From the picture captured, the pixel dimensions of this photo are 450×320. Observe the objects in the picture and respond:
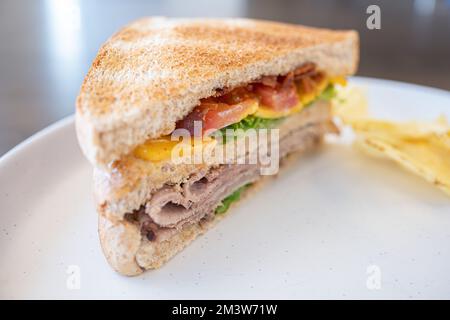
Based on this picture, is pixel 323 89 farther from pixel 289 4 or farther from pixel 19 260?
pixel 289 4

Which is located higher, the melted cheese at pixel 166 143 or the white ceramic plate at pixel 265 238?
the melted cheese at pixel 166 143

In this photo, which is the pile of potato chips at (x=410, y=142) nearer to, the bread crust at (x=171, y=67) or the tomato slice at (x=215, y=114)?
the bread crust at (x=171, y=67)

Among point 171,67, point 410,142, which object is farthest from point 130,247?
point 410,142

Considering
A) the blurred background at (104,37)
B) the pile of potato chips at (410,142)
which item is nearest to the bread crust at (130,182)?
the pile of potato chips at (410,142)

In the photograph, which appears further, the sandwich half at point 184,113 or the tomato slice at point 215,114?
the tomato slice at point 215,114

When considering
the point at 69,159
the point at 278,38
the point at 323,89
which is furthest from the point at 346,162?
the point at 69,159

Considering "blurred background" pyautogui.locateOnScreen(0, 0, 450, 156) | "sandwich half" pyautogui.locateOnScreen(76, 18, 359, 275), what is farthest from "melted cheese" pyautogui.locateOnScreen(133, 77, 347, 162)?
"blurred background" pyautogui.locateOnScreen(0, 0, 450, 156)
